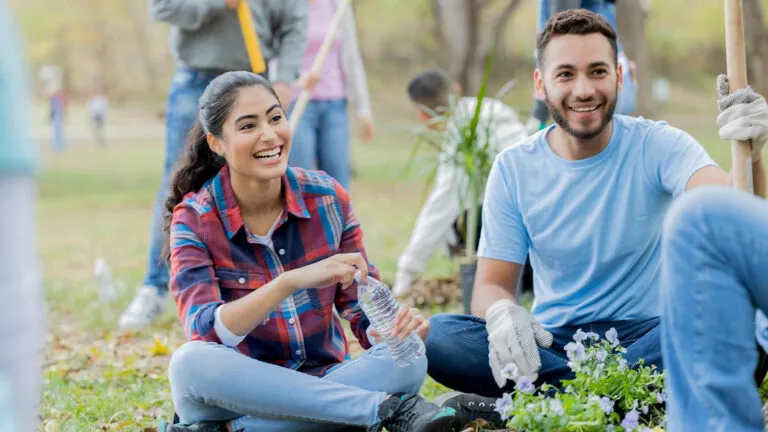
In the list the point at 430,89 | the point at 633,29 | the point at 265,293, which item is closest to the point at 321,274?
the point at 265,293

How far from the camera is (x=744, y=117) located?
2.82 meters

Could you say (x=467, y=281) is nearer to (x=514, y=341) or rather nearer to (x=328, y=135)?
(x=328, y=135)

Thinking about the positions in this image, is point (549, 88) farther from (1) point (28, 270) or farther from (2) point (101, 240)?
(2) point (101, 240)

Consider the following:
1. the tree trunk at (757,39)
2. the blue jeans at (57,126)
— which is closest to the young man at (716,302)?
the tree trunk at (757,39)

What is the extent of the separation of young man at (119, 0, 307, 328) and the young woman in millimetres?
1662

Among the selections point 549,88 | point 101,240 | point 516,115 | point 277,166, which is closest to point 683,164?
point 549,88

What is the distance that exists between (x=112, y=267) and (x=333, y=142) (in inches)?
131

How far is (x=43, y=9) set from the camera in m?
30.2

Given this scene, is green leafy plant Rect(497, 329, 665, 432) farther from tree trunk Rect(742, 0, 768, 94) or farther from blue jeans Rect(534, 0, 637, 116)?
tree trunk Rect(742, 0, 768, 94)

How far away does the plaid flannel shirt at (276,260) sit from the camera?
324 cm

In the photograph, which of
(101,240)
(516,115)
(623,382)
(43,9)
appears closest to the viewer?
(623,382)

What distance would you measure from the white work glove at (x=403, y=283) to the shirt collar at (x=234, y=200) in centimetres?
270

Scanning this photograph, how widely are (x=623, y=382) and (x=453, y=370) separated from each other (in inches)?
25.5

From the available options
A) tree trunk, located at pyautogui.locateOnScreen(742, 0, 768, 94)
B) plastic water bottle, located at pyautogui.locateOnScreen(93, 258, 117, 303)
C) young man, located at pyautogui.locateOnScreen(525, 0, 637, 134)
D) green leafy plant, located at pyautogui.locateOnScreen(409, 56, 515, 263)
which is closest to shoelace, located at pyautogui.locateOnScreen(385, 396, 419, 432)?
young man, located at pyautogui.locateOnScreen(525, 0, 637, 134)
